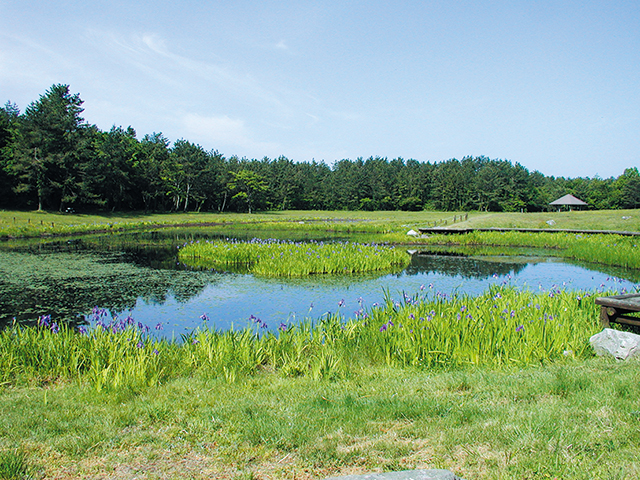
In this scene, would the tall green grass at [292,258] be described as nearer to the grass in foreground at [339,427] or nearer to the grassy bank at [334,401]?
the grassy bank at [334,401]

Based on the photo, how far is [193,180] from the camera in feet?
240

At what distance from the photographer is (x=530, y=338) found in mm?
6707

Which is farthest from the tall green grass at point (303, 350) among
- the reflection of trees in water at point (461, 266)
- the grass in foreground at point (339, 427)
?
the reflection of trees in water at point (461, 266)

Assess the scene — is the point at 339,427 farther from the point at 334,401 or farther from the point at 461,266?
the point at 461,266

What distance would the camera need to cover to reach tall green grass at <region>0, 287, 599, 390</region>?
6195 millimetres

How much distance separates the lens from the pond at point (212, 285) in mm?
10859

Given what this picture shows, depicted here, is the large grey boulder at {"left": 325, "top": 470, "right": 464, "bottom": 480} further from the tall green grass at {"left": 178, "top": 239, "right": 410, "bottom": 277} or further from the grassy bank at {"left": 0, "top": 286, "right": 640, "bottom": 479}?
the tall green grass at {"left": 178, "top": 239, "right": 410, "bottom": 277}

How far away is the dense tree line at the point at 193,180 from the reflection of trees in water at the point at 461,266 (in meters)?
44.3

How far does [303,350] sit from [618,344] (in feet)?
14.3

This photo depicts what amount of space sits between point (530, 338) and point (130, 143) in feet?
239

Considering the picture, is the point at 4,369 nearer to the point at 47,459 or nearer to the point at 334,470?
the point at 47,459

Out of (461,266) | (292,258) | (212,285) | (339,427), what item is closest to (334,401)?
(339,427)

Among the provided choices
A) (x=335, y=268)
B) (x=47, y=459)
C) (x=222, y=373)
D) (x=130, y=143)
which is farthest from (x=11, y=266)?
(x=130, y=143)

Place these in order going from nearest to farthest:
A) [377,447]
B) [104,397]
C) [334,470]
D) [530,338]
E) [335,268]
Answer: [334,470] → [377,447] → [104,397] → [530,338] → [335,268]
